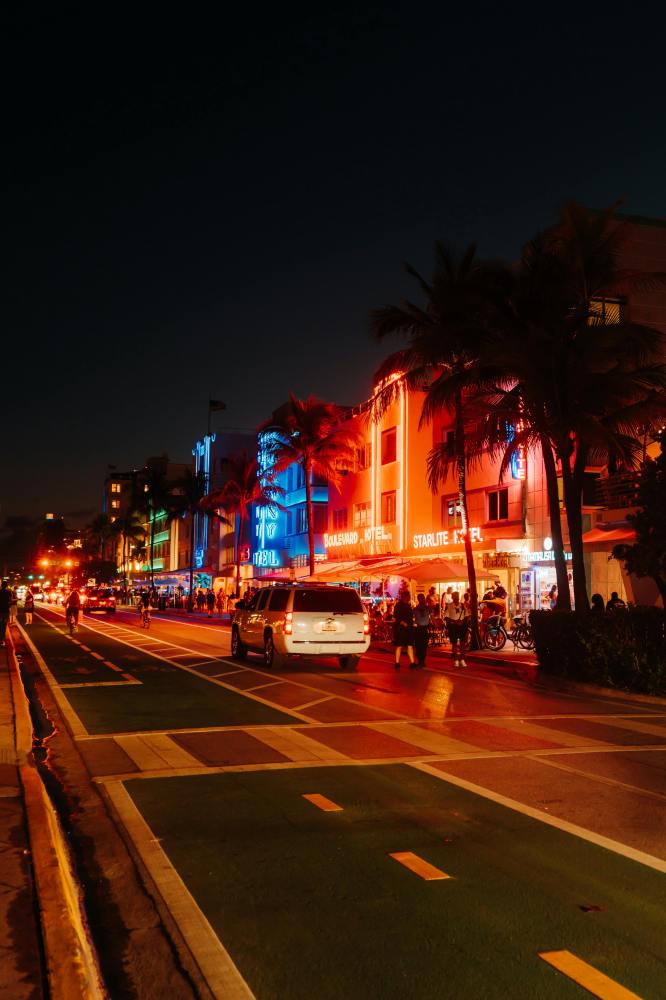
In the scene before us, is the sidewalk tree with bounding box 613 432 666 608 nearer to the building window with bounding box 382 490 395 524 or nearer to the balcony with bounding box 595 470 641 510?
the balcony with bounding box 595 470 641 510

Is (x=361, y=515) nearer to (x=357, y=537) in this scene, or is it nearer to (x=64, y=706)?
(x=357, y=537)

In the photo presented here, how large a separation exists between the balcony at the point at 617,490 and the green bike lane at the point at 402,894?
18703 millimetres

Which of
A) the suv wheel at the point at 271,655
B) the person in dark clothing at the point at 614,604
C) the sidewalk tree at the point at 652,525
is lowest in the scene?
the suv wheel at the point at 271,655

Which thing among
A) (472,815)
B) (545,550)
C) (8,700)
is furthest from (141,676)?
(545,550)

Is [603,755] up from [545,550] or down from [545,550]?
down

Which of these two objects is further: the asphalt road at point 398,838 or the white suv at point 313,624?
the white suv at point 313,624

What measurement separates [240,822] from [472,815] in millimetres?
1843

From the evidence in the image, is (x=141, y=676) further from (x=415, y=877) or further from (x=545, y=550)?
(x=545, y=550)

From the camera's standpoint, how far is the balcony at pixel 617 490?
25156 mm

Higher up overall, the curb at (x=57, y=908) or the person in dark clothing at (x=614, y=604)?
the person in dark clothing at (x=614, y=604)

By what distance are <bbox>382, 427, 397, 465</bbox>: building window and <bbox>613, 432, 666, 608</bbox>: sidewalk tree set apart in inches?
1035

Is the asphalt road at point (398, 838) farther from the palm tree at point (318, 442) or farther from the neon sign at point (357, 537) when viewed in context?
the palm tree at point (318, 442)

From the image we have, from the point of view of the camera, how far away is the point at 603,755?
10102mm

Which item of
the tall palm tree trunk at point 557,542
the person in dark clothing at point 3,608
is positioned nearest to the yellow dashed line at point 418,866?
the tall palm tree trunk at point 557,542
